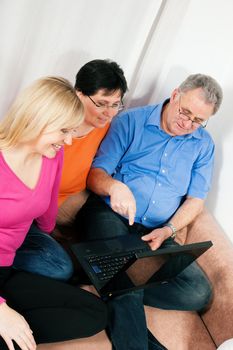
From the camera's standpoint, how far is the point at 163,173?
5.73ft

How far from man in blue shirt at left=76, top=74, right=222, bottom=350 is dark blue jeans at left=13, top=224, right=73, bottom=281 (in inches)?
7.8

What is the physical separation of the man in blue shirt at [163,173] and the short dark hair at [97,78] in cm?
33

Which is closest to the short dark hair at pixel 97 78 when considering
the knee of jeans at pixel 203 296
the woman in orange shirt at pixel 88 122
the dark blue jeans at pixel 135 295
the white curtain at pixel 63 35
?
the woman in orange shirt at pixel 88 122

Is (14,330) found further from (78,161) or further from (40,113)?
(78,161)

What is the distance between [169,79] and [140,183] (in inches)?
23.3

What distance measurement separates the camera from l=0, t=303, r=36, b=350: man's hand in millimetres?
1030

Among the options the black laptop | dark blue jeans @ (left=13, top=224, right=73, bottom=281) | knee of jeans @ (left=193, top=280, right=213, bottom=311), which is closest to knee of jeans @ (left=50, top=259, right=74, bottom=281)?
dark blue jeans @ (left=13, top=224, right=73, bottom=281)

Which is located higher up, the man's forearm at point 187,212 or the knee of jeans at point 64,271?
the man's forearm at point 187,212

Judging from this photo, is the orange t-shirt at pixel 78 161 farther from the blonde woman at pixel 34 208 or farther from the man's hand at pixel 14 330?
the man's hand at pixel 14 330

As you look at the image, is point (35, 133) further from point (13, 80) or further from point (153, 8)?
point (153, 8)

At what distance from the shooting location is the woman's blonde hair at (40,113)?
104cm

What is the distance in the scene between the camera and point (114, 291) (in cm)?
136

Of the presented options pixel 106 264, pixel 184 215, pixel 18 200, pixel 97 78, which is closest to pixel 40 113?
pixel 18 200

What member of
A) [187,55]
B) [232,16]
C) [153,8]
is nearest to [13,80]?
[153,8]
